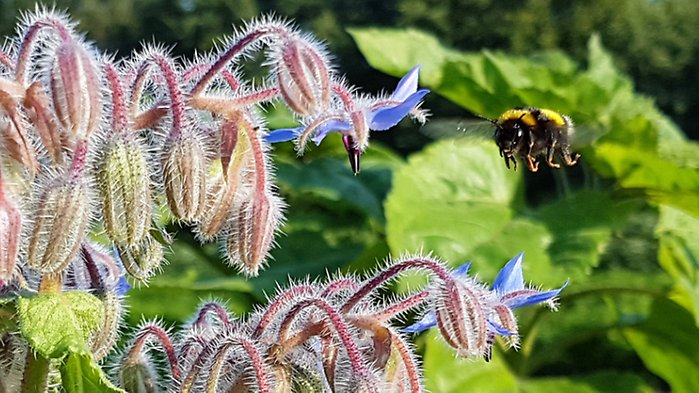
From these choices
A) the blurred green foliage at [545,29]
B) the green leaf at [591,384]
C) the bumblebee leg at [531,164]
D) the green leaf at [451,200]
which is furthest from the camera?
the blurred green foliage at [545,29]

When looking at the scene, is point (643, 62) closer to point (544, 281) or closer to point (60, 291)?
point (544, 281)

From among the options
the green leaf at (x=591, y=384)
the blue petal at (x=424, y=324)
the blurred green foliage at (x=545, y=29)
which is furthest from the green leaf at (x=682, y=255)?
the blurred green foliage at (x=545, y=29)

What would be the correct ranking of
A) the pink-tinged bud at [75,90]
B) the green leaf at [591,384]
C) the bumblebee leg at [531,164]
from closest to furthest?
the pink-tinged bud at [75,90]
the bumblebee leg at [531,164]
the green leaf at [591,384]

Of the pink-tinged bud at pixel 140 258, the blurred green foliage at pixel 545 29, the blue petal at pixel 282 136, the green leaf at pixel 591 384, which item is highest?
the blurred green foliage at pixel 545 29

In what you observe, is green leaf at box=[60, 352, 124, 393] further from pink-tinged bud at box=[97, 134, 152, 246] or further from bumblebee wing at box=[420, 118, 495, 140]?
bumblebee wing at box=[420, 118, 495, 140]

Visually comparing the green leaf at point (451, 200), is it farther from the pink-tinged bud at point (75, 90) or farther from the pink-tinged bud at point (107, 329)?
the pink-tinged bud at point (75, 90)

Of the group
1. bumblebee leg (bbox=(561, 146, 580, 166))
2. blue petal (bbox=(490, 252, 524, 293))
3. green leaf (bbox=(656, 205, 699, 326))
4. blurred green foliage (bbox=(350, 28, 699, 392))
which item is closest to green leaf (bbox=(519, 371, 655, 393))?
blurred green foliage (bbox=(350, 28, 699, 392))

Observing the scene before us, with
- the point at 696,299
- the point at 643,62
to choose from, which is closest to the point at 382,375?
the point at 696,299

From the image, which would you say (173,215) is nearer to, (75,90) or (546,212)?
(75,90)
